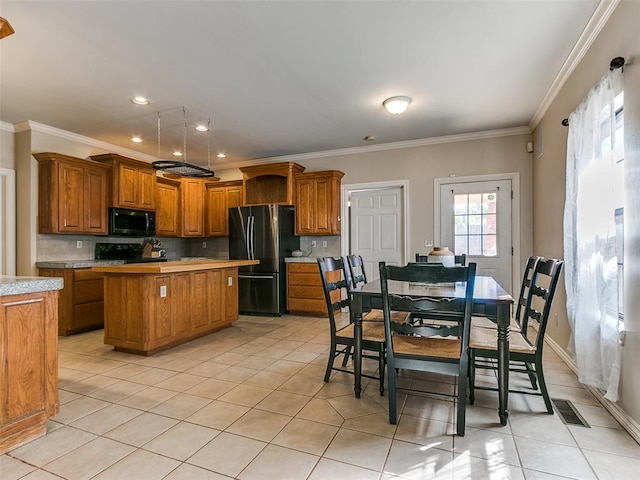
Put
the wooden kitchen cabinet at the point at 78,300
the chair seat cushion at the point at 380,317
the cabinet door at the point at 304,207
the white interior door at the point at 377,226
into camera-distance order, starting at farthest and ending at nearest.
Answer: the cabinet door at the point at 304,207
the white interior door at the point at 377,226
the wooden kitchen cabinet at the point at 78,300
the chair seat cushion at the point at 380,317

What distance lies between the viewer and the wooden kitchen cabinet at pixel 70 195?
4.24m

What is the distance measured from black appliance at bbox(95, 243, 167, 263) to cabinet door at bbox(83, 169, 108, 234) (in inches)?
17.2

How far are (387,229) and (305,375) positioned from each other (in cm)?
312

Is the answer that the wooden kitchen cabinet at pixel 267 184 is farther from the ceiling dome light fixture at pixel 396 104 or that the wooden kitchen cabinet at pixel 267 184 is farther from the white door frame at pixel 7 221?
the white door frame at pixel 7 221

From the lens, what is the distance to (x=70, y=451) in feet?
5.87

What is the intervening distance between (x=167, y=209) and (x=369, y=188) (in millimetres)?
3482

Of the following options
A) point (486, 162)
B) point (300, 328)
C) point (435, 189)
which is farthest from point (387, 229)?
point (300, 328)

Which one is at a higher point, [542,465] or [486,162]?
[486,162]

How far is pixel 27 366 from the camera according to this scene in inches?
73.1

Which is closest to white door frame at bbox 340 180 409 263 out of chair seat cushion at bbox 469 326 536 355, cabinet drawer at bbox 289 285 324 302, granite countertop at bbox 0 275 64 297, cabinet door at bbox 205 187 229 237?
cabinet drawer at bbox 289 285 324 302

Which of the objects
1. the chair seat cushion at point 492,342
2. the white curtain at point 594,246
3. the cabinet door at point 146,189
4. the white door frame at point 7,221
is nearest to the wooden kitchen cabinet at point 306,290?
the cabinet door at point 146,189

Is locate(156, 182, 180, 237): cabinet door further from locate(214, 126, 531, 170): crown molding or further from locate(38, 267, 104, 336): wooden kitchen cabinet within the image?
locate(38, 267, 104, 336): wooden kitchen cabinet

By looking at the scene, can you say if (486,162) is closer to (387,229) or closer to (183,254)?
(387,229)

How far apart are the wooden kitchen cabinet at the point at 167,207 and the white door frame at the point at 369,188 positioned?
2.96 m
